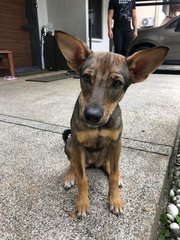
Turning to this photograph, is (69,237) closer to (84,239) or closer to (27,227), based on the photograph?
(84,239)

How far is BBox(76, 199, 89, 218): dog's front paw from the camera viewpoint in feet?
5.18

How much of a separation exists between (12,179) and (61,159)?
50 cm

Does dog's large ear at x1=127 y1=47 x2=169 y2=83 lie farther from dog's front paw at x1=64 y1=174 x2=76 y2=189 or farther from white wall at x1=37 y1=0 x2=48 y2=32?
white wall at x1=37 y1=0 x2=48 y2=32

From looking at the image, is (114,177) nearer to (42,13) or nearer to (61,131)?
(61,131)

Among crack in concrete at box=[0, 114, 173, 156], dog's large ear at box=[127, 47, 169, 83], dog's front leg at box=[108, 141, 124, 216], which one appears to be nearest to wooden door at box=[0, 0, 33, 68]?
crack in concrete at box=[0, 114, 173, 156]

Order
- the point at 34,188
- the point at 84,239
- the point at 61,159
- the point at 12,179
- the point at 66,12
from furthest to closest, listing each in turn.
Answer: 1. the point at 66,12
2. the point at 61,159
3. the point at 12,179
4. the point at 34,188
5. the point at 84,239

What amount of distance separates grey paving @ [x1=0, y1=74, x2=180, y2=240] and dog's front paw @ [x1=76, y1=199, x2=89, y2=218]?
→ 42mm

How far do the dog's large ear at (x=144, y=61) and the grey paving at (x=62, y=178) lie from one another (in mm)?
838

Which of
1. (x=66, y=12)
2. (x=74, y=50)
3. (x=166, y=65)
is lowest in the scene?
(x=166, y=65)

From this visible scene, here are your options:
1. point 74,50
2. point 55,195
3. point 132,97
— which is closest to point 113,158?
point 55,195

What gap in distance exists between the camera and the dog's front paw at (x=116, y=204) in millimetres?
1601

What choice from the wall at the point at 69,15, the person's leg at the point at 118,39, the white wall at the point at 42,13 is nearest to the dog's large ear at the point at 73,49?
the person's leg at the point at 118,39

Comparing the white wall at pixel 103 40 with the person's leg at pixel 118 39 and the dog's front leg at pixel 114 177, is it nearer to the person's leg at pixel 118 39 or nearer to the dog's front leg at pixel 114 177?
the person's leg at pixel 118 39

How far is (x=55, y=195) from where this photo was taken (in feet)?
5.85
